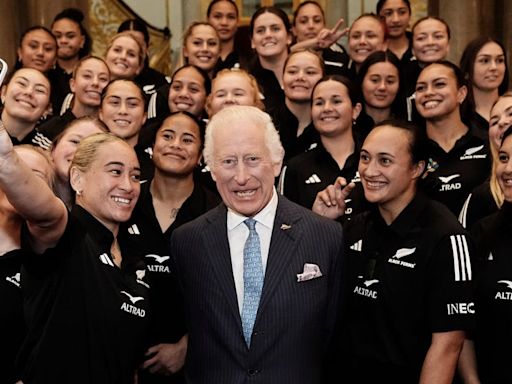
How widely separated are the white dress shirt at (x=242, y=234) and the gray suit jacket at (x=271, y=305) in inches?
0.9

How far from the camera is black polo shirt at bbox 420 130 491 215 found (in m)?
4.68

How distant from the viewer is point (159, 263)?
13.6 feet

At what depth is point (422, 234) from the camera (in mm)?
3588

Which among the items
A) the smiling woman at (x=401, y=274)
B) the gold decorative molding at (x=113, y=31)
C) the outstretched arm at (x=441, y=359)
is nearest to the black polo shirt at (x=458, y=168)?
the smiling woman at (x=401, y=274)

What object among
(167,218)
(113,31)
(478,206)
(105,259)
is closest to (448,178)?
(478,206)

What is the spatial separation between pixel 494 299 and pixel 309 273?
0.90 meters

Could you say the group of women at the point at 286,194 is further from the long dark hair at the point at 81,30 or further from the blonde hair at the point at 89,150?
the long dark hair at the point at 81,30

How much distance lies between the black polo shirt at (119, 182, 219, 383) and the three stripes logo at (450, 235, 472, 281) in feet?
3.74

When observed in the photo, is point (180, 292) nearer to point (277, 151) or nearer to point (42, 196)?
point (277, 151)

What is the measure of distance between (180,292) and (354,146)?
Answer: 1.76 meters

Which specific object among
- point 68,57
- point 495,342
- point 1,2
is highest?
point 1,2

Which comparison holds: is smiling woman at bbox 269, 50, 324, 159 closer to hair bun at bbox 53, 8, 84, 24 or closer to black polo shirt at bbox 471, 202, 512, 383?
black polo shirt at bbox 471, 202, 512, 383

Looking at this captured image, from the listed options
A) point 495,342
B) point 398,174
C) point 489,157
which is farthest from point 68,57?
point 495,342

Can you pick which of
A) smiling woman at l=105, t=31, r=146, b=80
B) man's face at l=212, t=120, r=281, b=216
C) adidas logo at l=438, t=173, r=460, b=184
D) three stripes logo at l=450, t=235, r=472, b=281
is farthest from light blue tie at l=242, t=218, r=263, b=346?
smiling woman at l=105, t=31, r=146, b=80
